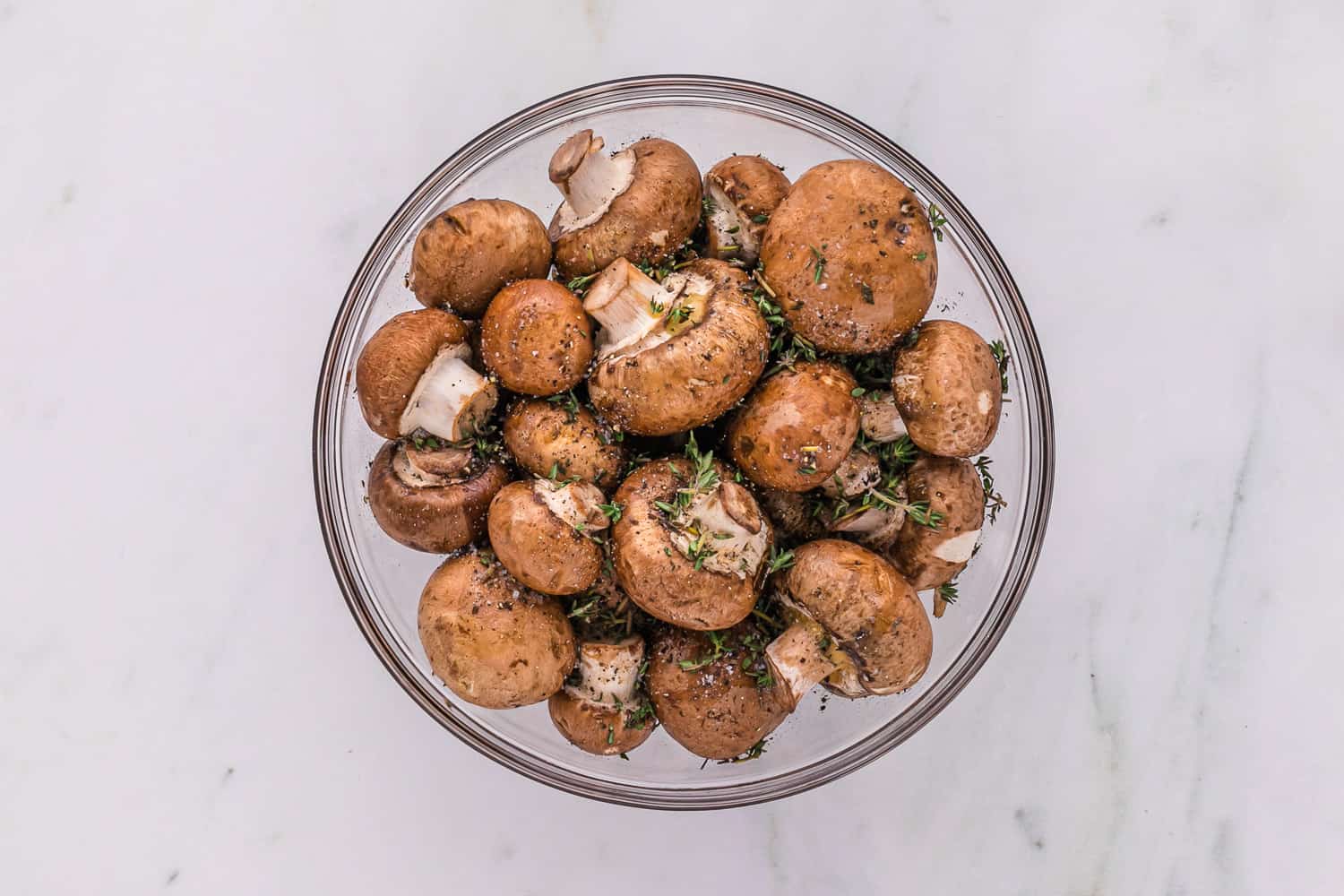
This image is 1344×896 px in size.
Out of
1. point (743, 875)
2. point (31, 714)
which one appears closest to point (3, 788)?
point (31, 714)

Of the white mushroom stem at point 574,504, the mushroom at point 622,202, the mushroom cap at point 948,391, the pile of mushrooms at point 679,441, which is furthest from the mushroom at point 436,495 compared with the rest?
the mushroom cap at point 948,391

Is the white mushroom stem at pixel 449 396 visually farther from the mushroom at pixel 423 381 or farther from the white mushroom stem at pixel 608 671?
the white mushroom stem at pixel 608 671

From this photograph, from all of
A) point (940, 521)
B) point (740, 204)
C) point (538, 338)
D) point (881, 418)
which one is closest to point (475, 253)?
point (538, 338)

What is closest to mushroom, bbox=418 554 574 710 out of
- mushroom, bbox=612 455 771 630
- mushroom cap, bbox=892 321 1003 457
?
mushroom, bbox=612 455 771 630

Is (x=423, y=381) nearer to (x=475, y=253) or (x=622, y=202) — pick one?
(x=475, y=253)

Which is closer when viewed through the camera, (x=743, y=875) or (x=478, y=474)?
(x=478, y=474)

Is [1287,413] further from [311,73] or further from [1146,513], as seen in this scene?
[311,73]

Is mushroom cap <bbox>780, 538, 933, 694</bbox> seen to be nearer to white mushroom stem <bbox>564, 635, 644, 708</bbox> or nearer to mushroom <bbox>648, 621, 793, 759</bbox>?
mushroom <bbox>648, 621, 793, 759</bbox>
